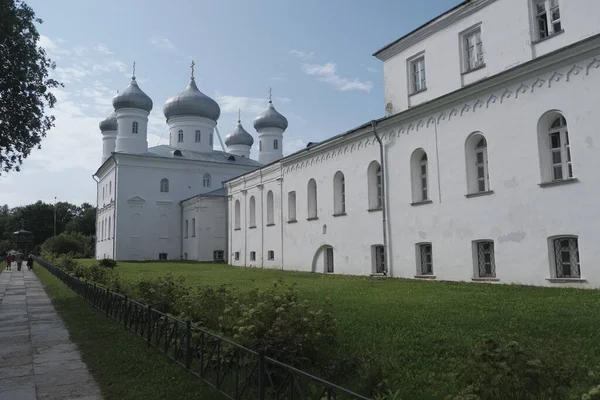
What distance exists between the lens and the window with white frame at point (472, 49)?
16.3 m

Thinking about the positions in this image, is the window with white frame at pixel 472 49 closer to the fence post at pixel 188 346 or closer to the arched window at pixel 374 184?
the arched window at pixel 374 184

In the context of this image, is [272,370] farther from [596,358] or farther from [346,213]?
[346,213]

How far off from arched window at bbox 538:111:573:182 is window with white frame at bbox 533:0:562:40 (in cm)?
284

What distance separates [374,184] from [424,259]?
13.3 ft

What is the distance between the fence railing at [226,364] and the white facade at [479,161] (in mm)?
9851

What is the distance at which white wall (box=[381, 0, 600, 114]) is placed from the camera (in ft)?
43.7

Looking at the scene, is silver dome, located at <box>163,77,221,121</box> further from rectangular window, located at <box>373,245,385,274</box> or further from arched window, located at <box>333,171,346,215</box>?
rectangular window, located at <box>373,245,385,274</box>

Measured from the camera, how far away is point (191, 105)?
143 feet

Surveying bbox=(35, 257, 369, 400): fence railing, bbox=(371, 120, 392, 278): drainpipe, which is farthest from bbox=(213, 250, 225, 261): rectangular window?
bbox=(35, 257, 369, 400): fence railing

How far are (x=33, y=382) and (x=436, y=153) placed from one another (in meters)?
13.3

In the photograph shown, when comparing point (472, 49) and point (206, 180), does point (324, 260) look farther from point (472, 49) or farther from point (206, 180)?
point (206, 180)

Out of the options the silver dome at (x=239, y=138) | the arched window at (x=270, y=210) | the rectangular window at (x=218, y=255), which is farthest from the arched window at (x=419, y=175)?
the silver dome at (x=239, y=138)

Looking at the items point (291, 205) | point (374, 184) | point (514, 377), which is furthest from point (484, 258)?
point (291, 205)

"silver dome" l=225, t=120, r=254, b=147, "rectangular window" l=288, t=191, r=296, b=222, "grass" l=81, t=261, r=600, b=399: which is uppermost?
"silver dome" l=225, t=120, r=254, b=147
